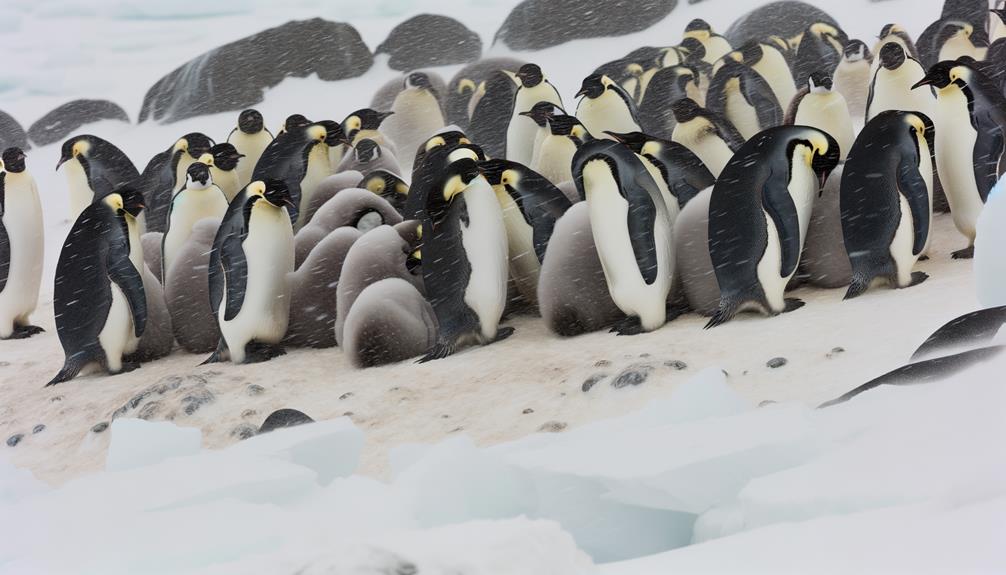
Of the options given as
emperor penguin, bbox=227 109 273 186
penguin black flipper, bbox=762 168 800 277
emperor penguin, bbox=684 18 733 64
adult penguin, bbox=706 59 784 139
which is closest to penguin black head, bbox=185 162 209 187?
emperor penguin, bbox=227 109 273 186

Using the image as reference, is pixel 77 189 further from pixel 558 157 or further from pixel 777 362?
pixel 777 362

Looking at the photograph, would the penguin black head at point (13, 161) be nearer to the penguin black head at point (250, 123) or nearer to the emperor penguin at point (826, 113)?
the penguin black head at point (250, 123)

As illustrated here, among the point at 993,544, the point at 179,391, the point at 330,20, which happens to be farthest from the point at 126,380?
the point at 330,20

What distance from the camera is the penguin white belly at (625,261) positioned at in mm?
2275

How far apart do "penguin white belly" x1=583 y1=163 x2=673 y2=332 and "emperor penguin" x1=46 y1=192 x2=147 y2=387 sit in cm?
118

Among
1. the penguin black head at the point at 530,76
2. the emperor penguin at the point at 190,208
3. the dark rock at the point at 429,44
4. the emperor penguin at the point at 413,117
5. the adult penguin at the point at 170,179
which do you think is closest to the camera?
the emperor penguin at the point at 190,208

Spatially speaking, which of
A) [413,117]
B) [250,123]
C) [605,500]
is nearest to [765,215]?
[605,500]

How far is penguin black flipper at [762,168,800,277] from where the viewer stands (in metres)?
2.24

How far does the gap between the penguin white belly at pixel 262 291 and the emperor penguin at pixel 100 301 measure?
10.1 inches

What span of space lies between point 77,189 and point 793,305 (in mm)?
2593

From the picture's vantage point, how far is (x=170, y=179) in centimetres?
361

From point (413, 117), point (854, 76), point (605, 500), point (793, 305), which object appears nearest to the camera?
point (605, 500)

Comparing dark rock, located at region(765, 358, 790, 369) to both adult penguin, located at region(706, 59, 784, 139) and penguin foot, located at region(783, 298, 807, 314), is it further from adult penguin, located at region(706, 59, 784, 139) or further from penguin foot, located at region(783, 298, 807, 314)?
adult penguin, located at region(706, 59, 784, 139)

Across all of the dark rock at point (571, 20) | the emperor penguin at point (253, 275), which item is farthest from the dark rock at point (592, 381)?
the dark rock at point (571, 20)
